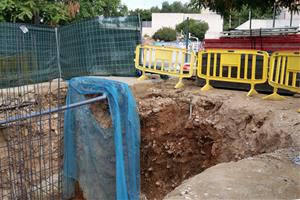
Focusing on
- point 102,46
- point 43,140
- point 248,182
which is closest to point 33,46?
point 102,46

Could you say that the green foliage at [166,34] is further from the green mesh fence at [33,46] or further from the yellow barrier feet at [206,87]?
the yellow barrier feet at [206,87]

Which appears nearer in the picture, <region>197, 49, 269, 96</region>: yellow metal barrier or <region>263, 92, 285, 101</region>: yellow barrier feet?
<region>263, 92, 285, 101</region>: yellow barrier feet

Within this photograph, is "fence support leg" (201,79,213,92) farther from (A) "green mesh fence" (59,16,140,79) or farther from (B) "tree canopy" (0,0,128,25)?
(B) "tree canopy" (0,0,128,25)

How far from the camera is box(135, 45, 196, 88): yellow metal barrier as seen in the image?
Result: 336 inches

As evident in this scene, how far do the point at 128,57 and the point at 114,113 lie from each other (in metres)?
4.72

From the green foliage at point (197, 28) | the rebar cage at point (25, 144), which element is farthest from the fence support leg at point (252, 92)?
the green foliage at point (197, 28)

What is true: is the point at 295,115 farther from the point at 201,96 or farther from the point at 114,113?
the point at 114,113

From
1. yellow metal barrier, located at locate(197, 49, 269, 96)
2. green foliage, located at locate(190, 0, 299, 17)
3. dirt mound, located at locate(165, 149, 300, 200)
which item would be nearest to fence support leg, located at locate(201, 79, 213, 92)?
yellow metal barrier, located at locate(197, 49, 269, 96)

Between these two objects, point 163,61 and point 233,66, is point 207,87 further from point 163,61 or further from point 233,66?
point 163,61

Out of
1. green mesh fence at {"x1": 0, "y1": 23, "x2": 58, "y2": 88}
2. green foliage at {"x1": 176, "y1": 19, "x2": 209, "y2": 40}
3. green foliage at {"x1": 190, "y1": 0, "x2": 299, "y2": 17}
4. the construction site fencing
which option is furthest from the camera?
green foliage at {"x1": 176, "y1": 19, "x2": 209, "y2": 40}

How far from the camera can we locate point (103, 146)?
225 inches

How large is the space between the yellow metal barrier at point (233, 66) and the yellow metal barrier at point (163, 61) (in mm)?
464

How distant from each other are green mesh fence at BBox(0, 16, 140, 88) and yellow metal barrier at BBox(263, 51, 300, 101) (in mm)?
4116

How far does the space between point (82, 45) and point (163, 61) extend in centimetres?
276
